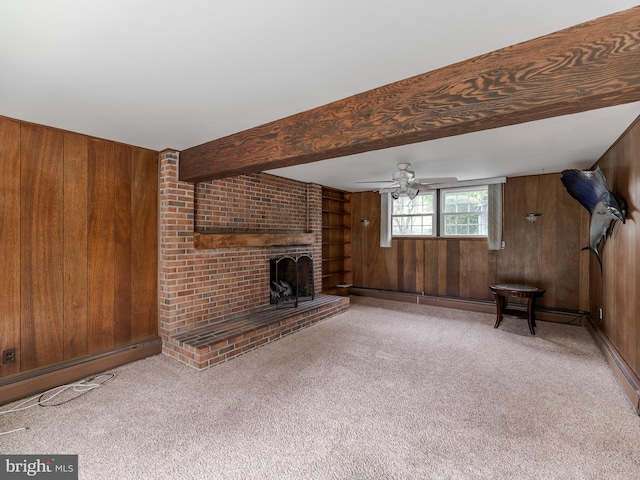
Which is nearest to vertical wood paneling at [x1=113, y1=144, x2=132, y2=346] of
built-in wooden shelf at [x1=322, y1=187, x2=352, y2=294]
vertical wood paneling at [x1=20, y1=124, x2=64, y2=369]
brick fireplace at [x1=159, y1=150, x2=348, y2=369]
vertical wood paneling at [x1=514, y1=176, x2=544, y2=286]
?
brick fireplace at [x1=159, y1=150, x2=348, y2=369]

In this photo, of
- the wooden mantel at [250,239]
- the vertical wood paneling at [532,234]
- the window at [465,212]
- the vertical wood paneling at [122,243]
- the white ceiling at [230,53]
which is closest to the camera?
the white ceiling at [230,53]

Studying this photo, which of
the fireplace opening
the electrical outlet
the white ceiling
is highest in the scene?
the white ceiling

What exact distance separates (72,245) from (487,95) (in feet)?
11.6

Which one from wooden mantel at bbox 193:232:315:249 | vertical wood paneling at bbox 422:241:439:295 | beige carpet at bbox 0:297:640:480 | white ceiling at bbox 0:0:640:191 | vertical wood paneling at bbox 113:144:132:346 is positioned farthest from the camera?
vertical wood paneling at bbox 422:241:439:295

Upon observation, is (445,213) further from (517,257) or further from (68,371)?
(68,371)

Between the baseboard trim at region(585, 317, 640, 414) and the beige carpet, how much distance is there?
0.07 meters

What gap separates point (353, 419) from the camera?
7.03 feet

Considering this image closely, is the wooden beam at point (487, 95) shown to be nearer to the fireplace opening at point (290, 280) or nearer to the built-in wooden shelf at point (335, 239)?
the fireplace opening at point (290, 280)

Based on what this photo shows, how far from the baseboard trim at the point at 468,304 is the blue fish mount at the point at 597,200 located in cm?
123

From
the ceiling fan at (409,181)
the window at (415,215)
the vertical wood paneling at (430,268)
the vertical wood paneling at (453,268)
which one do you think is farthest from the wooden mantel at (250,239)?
the vertical wood paneling at (453,268)

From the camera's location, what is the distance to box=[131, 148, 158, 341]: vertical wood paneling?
3238mm

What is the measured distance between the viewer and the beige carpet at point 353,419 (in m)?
1.72

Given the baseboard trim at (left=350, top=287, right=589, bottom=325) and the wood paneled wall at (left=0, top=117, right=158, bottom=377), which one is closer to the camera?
the wood paneled wall at (left=0, top=117, right=158, bottom=377)

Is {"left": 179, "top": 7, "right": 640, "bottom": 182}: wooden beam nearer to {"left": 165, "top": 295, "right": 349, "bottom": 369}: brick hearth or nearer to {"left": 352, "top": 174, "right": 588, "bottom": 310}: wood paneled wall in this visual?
{"left": 165, "top": 295, "right": 349, "bottom": 369}: brick hearth
